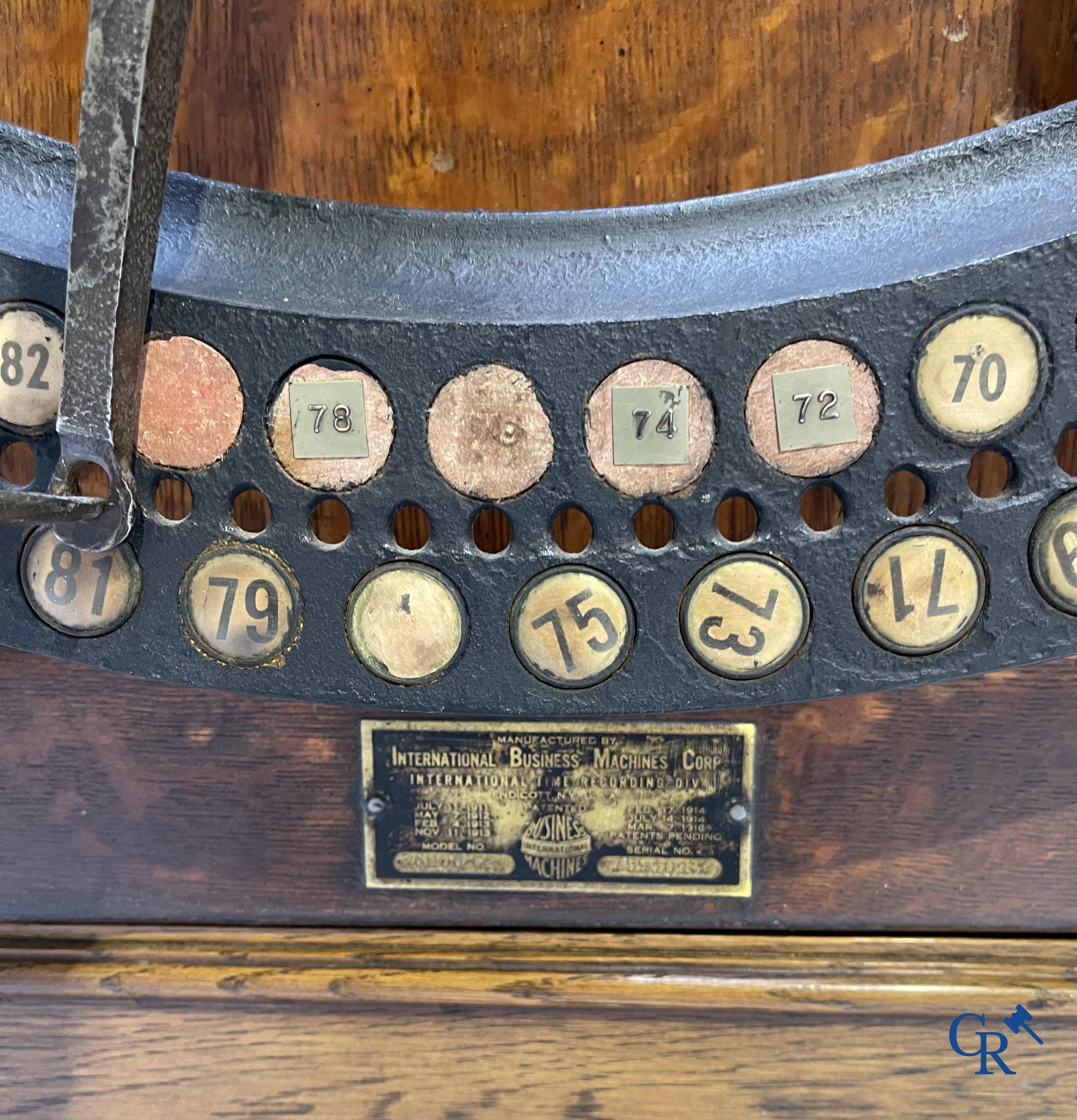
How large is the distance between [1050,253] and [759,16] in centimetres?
20

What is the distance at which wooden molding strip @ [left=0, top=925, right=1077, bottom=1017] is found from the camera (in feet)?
1.81

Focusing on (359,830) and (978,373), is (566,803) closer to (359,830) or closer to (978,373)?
(359,830)

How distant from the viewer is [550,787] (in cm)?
55

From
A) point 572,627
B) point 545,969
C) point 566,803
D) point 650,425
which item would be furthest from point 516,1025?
point 650,425

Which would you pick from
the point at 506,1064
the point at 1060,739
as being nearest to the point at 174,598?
the point at 506,1064

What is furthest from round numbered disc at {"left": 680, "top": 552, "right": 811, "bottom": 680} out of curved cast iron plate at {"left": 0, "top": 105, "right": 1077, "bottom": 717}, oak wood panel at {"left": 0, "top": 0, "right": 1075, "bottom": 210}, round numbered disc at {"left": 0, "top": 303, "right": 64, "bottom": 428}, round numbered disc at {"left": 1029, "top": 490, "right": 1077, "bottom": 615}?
round numbered disc at {"left": 0, "top": 303, "right": 64, "bottom": 428}

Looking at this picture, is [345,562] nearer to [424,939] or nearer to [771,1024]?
[424,939]

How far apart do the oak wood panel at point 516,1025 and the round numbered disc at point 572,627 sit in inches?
7.9

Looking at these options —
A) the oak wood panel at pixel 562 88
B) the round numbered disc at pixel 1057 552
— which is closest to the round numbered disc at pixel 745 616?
the round numbered disc at pixel 1057 552

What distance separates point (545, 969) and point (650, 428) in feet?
1.08

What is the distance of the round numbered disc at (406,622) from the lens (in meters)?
0.47

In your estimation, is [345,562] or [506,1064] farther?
[506,1064]

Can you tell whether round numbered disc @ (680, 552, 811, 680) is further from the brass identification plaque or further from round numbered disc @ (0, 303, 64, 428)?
round numbered disc @ (0, 303, 64, 428)

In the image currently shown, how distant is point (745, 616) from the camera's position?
0.46 meters
